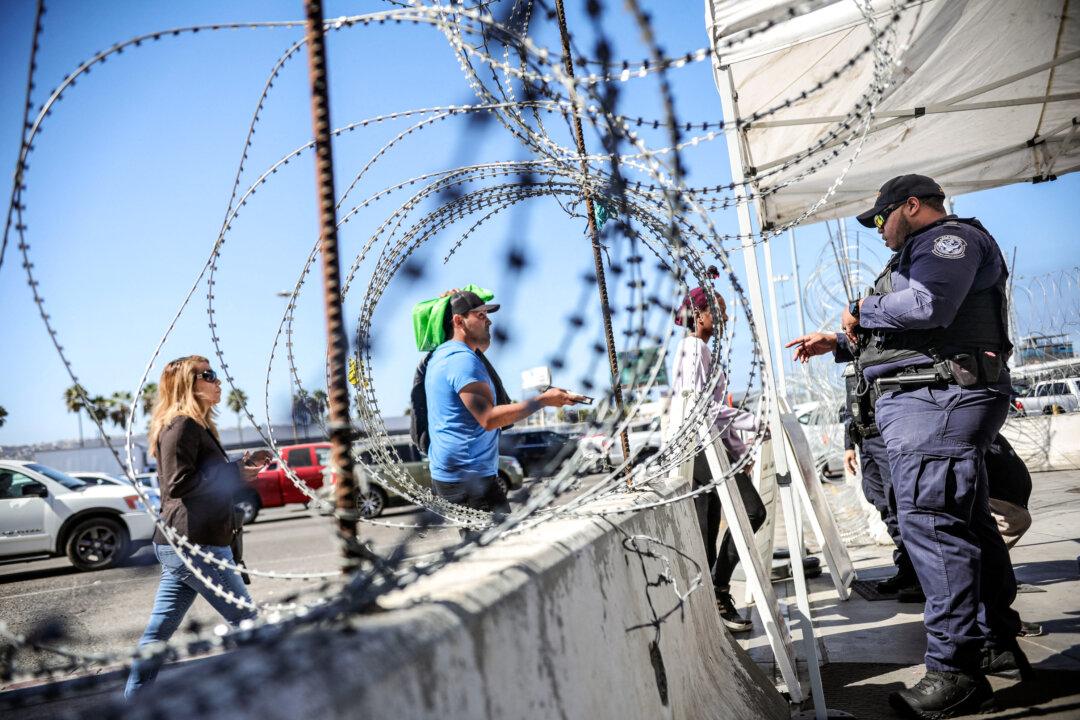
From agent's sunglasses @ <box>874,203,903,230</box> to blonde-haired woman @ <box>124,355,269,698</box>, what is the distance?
3.53 meters

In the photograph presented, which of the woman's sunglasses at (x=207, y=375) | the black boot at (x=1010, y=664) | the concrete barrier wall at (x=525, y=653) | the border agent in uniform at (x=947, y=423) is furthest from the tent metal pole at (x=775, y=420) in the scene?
the woman's sunglasses at (x=207, y=375)

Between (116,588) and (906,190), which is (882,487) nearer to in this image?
(906,190)

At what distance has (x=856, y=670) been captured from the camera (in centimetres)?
362

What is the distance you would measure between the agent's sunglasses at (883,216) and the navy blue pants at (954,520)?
878 mm

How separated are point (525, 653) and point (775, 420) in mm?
2786

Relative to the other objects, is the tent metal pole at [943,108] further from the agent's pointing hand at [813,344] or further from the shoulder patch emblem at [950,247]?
the shoulder patch emblem at [950,247]

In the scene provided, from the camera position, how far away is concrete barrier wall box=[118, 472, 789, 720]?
1013mm

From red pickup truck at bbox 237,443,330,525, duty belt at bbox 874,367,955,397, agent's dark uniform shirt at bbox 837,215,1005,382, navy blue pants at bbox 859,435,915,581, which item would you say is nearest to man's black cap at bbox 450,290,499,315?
agent's dark uniform shirt at bbox 837,215,1005,382

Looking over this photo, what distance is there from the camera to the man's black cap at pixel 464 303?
Result: 361 cm

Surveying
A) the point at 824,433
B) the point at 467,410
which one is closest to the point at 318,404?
the point at 467,410

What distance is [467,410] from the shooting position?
3.47 meters

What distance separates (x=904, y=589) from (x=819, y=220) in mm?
3777

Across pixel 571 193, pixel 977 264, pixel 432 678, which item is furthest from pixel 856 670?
pixel 432 678

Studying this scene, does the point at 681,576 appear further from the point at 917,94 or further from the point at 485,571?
the point at 917,94
